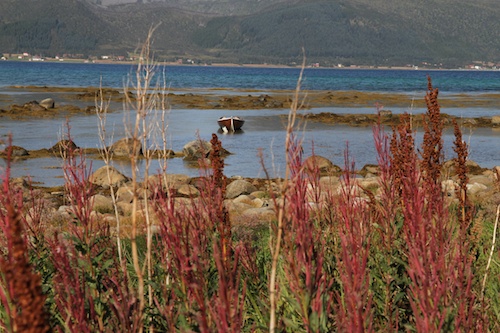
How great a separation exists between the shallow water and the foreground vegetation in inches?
512


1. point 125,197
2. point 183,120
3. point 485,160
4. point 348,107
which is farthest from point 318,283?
point 348,107

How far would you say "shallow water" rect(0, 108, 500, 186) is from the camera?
24.6 metres

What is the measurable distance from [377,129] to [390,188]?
46 centimetres

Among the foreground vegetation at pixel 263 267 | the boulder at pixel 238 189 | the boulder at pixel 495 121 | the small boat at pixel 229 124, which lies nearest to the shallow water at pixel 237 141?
the small boat at pixel 229 124

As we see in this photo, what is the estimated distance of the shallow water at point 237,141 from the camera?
2459 centimetres

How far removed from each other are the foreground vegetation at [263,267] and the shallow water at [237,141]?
13.0 m

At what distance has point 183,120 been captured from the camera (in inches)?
1686

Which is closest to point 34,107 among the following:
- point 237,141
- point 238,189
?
point 237,141

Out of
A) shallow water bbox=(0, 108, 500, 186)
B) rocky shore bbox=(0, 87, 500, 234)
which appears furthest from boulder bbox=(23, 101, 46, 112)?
shallow water bbox=(0, 108, 500, 186)

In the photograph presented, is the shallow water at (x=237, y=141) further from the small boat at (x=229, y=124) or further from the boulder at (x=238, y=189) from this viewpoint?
the boulder at (x=238, y=189)

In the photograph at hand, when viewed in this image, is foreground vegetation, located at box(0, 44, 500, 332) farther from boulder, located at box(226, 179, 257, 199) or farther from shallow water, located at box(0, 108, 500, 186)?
shallow water, located at box(0, 108, 500, 186)

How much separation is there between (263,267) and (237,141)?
87.5 ft

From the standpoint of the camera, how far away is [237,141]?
3316 centimetres

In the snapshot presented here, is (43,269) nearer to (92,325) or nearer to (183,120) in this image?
(92,325)
